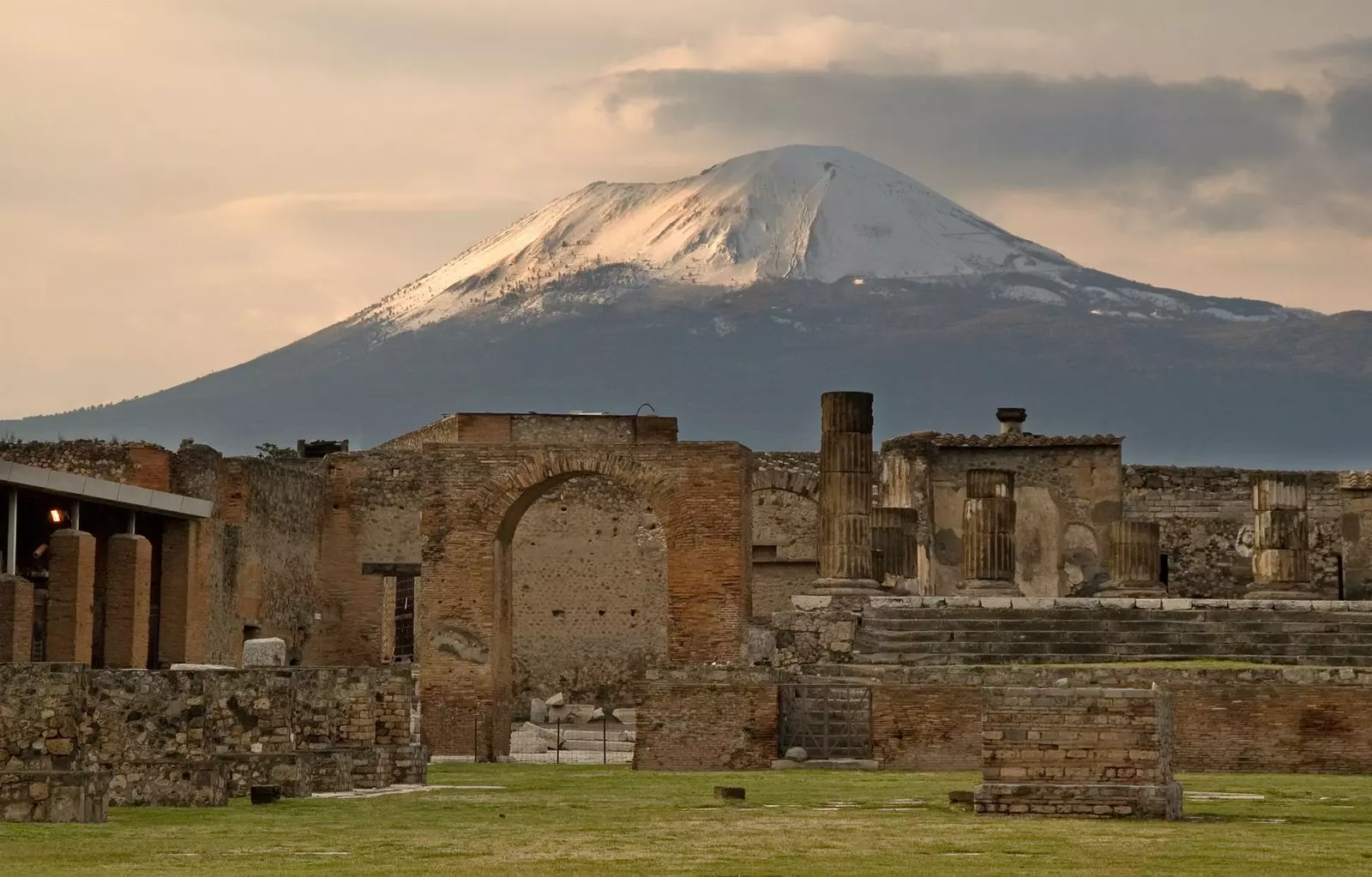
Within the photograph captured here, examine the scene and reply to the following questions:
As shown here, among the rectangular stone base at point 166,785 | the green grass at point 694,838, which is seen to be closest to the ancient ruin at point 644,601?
the rectangular stone base at point 166,785

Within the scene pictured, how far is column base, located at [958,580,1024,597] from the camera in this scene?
34969 mm

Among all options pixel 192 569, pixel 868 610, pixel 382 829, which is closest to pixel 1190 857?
pixel 382 829

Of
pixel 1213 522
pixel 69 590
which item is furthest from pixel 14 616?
pixel 1213 522

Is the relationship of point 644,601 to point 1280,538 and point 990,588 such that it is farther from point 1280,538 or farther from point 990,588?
point 1280,538

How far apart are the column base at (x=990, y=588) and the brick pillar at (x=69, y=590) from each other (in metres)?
Result: 11.2

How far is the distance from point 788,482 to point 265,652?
1695 centimetres

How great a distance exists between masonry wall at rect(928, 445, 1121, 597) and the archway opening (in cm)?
565

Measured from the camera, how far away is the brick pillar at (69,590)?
107 feet

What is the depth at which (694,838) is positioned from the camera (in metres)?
15.7

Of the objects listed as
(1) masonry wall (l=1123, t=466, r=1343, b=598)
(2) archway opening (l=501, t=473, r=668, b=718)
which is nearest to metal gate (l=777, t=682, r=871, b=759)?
(1) masonry wall (l=1123, t=466, r=1343, b=598)

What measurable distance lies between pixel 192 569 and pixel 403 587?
26.1ft

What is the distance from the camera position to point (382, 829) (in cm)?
1662

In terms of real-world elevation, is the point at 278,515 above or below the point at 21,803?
above

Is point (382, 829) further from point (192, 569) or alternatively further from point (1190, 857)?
point (192, 569)
